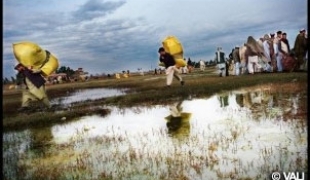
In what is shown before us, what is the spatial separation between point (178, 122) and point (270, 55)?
1.39 meters

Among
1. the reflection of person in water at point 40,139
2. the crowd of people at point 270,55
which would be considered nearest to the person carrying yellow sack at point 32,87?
the reflection of person in water at point 40,139

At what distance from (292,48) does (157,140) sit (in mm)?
1904

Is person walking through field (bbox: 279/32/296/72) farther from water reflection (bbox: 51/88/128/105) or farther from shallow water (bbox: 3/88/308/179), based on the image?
water reflection (bbox: 51/88/128/105)

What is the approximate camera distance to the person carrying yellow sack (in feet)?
21.0

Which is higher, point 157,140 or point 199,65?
point 199,65

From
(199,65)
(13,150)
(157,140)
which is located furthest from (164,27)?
(13,150)

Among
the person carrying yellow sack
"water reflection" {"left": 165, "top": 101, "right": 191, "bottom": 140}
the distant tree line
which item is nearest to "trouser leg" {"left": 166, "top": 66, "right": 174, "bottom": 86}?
"water reflection" {"left": 165, "top": 101, "right": 191, "bottom": 140}

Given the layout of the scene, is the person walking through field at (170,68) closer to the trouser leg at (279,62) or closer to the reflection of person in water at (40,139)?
the trouser leg at (279,62)

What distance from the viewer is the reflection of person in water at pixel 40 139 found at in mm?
6254

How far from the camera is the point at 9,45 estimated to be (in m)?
6.28

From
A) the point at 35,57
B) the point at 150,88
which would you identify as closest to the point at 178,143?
the point at 150,88

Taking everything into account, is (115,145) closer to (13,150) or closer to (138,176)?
(138,176)

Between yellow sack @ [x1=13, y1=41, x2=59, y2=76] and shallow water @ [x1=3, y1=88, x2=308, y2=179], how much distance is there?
27.7 inches

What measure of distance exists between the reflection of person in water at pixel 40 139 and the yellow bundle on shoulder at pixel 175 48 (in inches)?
66.1
